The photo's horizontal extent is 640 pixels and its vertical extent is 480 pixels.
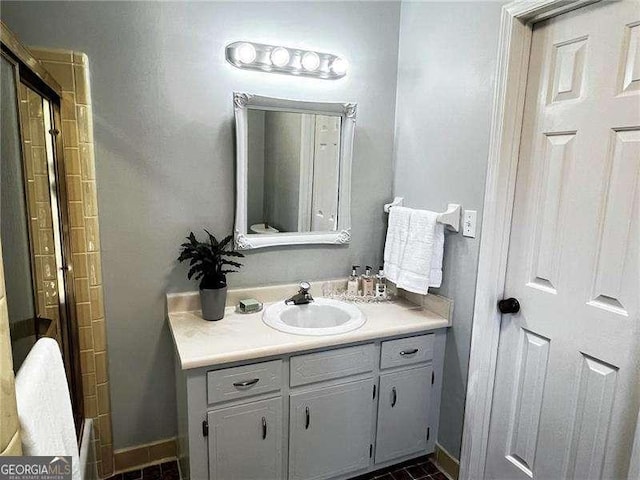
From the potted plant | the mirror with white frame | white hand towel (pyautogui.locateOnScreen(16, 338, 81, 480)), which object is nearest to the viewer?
white hand towel (pyautogui.locateOnScreen(16, 338, 81, 480))

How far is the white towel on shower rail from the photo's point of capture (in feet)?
5.97

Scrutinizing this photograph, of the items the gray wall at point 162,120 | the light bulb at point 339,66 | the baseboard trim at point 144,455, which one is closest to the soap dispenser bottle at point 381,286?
the gray wall at point 162,120

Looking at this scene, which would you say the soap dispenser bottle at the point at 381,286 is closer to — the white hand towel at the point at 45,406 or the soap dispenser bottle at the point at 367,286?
the soap dispenser bottle at the point at 367,286

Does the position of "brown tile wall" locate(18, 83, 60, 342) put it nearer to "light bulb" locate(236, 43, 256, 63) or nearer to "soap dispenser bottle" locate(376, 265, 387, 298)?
"light bulb" locate(236, 43, 256, 63)

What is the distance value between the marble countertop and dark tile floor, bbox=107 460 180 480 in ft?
2.46

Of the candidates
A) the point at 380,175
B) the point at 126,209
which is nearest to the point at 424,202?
the point at 380,175

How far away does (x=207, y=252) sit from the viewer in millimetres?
1734

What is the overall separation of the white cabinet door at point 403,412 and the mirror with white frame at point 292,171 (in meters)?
0.76

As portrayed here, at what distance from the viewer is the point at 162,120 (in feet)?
5.68

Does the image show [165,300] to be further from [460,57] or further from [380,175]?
[460,57]

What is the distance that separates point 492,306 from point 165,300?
1.46 m

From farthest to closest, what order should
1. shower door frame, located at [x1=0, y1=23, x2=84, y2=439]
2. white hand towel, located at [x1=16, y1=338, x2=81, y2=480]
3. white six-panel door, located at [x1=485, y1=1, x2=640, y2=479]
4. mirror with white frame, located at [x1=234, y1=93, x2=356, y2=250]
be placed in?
mirror with white frame, located at [x1=234, y1=93, x2=356, y2=250] → shower door frame, located at [x1=0, y1=23, x2=84, y2=439] → white six-panel door, located at [x1=485, y1=1, x2=640, y2=479] → white hand towel, located at [x1=16, y1=338, x2=81, y2=480]

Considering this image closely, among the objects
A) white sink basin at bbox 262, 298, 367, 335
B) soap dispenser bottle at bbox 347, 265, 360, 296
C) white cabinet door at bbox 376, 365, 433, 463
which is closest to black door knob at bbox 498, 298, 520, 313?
white cabinet door at bbox 376, 365, 433, 463

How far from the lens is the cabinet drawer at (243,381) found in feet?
4.83
